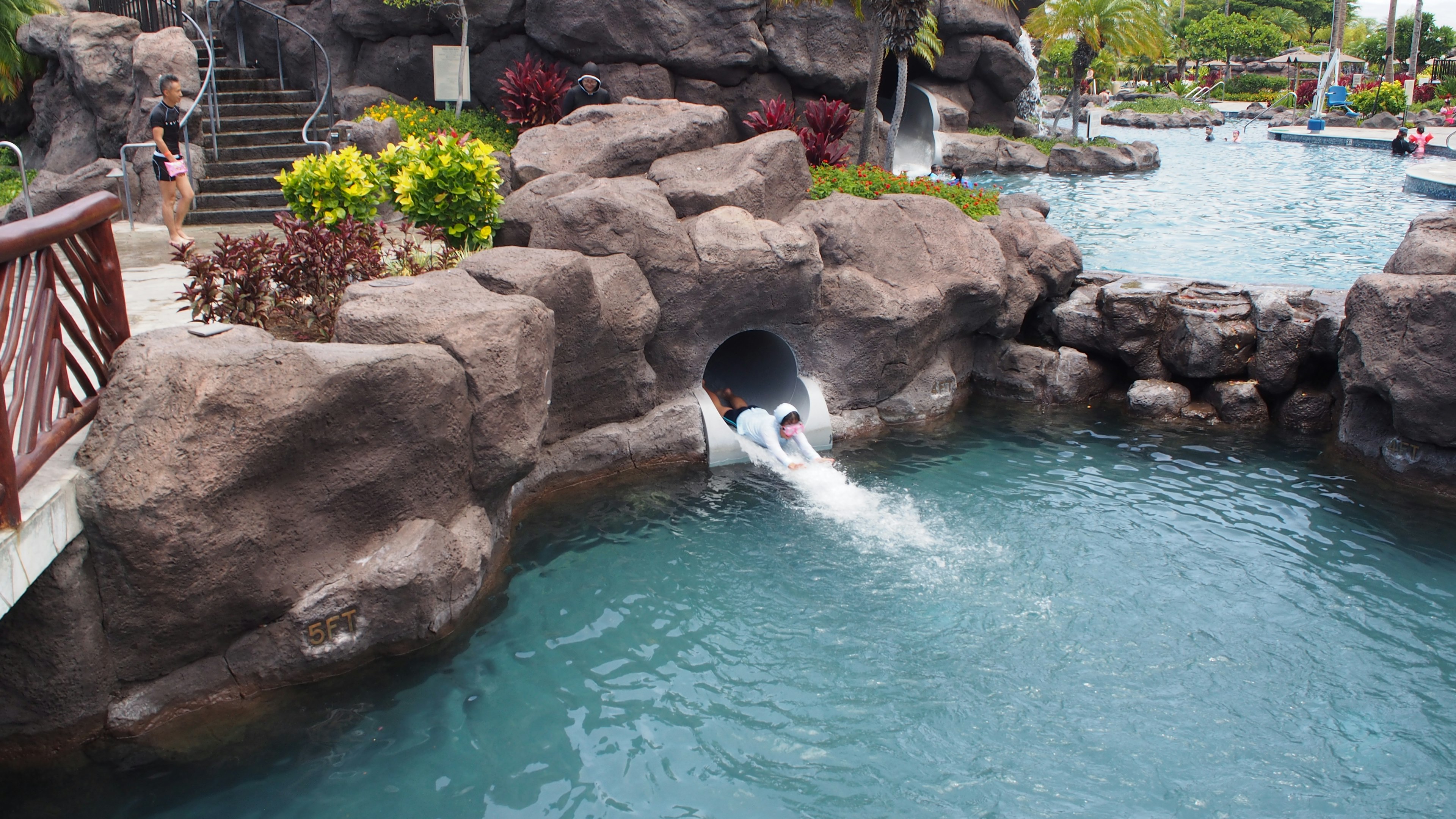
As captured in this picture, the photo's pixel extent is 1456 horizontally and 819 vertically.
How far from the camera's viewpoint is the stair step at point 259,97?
17953 mm

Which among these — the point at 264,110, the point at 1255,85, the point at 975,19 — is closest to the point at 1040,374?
the point at 264,110

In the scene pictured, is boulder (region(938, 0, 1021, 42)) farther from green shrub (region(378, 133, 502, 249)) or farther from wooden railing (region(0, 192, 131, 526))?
wooden railing (region(0, 192, 131, 526))

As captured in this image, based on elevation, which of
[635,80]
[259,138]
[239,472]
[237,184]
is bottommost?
[239,472]

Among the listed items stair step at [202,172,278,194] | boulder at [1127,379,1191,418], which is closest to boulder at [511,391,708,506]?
boulder at [1127,379,1191,418]

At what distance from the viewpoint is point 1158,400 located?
12781 millimetres

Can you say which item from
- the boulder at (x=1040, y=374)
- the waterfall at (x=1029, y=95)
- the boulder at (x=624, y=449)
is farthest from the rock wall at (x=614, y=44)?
the boulder at (x=624, y=449)

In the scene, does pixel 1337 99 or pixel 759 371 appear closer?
pixel 759 371

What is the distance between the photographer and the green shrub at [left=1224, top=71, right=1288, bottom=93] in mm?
63781

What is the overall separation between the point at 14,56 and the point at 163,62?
7.52 m

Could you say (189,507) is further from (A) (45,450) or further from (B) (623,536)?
(B) (623,536)

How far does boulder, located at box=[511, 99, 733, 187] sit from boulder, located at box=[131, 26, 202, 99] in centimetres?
705

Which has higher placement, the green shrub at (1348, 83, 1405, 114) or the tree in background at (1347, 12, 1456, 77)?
the tree in background at (1347, 12, 1456, 77)

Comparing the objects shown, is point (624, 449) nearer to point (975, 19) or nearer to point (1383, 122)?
point (975, 19)

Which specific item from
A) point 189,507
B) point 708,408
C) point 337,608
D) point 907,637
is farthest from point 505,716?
point 708,408
